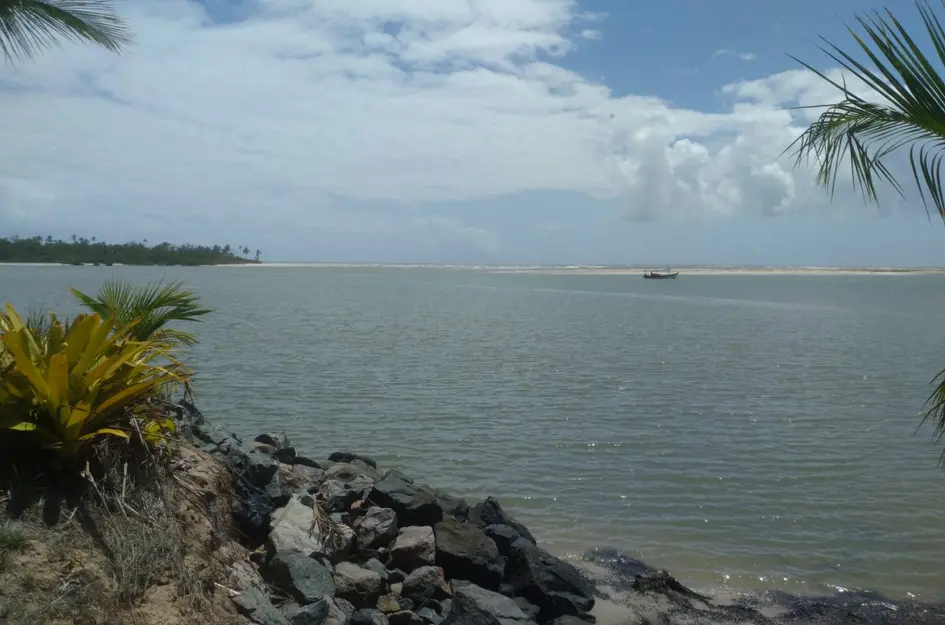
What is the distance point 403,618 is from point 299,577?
3.95ft

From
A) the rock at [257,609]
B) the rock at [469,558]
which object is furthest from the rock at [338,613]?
the rock at [469,558]

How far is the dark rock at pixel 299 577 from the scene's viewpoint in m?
6.61

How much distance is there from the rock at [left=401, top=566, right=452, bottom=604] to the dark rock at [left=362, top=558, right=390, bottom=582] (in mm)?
204

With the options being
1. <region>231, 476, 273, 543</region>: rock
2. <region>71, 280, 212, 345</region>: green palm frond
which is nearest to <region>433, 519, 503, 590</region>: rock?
<region>231, 476, 273, 543</region>: rock

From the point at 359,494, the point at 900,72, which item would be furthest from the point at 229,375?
the point at 900,72

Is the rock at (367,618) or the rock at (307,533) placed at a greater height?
the rock at (307,533)

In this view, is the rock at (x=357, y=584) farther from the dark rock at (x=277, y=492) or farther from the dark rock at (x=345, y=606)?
the dark rock at (x=277, y=492)

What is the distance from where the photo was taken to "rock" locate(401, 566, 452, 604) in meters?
7.85

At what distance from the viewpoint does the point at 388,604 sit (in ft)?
24.8

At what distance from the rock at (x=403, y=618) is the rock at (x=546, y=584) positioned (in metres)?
1.44

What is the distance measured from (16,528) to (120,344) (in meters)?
2.02

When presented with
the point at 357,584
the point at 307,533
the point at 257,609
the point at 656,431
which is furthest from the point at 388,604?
the point at 656,431

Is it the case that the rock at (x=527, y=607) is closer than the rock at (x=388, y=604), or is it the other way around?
the rock at (x=388, y=604)

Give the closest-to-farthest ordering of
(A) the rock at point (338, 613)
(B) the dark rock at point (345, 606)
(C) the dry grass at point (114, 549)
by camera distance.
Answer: (C) the dry grass at point (114, 549) → (A) the rock at point (338, 613) → (B) the dark rock at point (345, 606)
